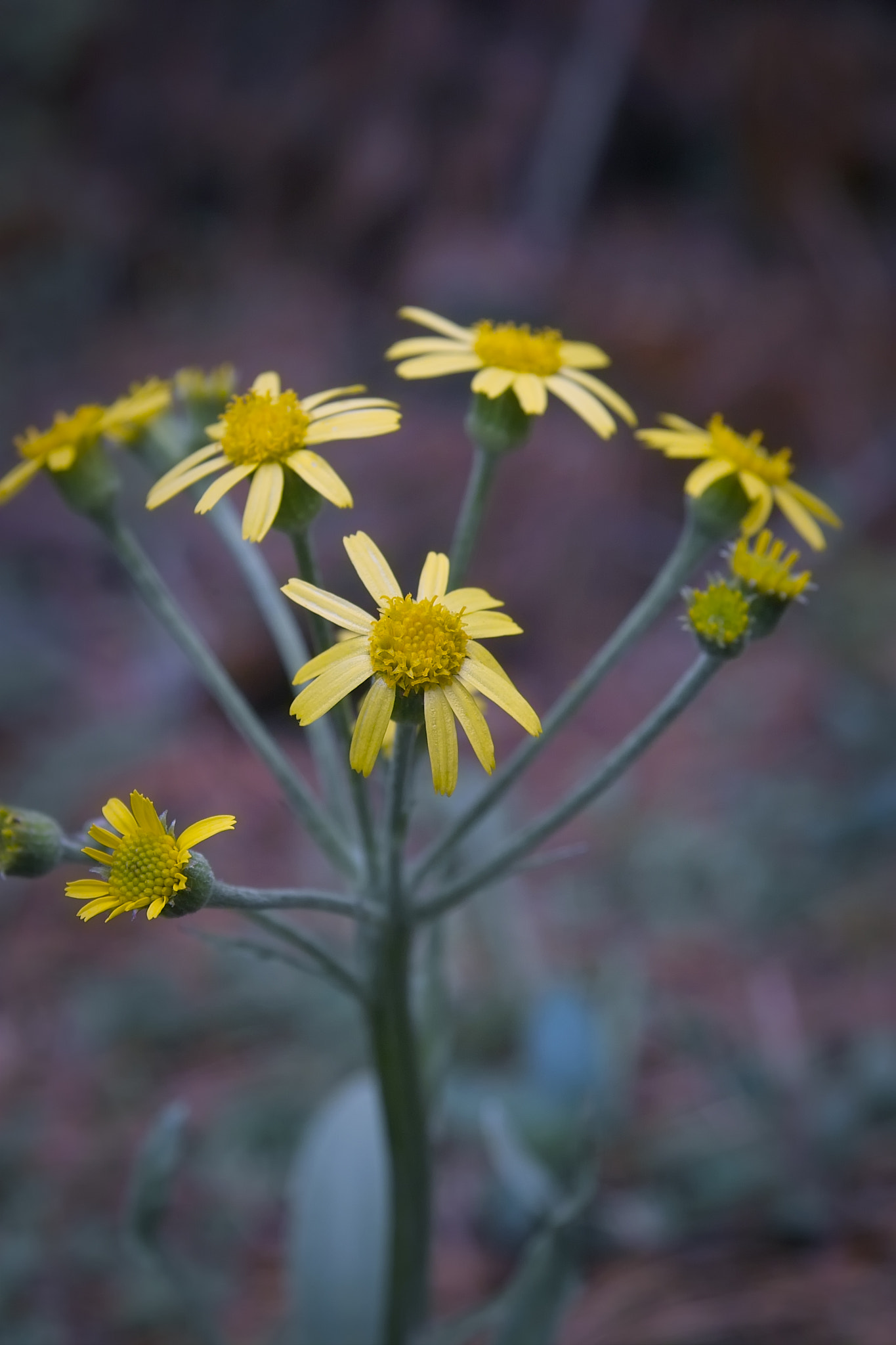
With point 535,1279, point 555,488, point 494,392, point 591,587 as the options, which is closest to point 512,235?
point 555,488

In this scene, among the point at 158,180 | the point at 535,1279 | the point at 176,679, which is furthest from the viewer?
the point at 158,180

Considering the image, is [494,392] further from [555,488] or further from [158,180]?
[158,180]

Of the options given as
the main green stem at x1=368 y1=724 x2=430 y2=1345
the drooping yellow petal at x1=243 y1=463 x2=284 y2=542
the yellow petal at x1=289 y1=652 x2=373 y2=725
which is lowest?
the main green stem at x1=368 y1=724 x2=430 y2=1345

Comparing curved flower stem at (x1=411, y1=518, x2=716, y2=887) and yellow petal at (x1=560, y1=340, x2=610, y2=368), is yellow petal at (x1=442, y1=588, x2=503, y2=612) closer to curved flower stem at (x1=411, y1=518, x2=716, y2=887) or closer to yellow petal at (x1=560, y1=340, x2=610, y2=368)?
curved flower stem at (x1=411, y1=518, x2=716, y2=887)

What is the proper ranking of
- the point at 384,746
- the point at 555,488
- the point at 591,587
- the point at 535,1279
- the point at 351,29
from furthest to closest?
1. the point at 351,29
2. the point at 555,488
3. the point at 591,587
4. the point at 535,1279
5. the point at 384,746

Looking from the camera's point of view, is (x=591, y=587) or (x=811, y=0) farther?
(x=811, y=0)

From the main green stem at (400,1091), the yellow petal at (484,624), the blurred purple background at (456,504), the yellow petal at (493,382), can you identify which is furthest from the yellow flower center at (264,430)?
the blurred purple background at (456,504)

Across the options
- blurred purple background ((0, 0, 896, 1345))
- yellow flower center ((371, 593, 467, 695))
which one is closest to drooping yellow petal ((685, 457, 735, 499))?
yellow flower center ((371, 593, 467, 695))
